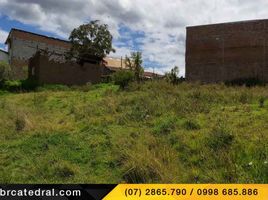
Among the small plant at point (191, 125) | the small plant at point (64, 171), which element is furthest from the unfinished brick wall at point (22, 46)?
the small plant at point (64, 171)

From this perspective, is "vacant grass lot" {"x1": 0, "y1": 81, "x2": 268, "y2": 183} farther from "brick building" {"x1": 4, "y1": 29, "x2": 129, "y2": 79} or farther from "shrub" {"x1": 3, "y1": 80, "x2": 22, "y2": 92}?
"brick building" {"x1": 4, "y1": 29, "x2": 129, "y2": 79}

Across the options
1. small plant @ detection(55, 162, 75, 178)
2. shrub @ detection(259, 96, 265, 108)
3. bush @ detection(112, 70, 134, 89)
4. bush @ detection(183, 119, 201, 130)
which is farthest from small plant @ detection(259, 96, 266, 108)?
bush @ detection(112, 70, 134, 89)

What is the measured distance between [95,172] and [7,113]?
8.44 m

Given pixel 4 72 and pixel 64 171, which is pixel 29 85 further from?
pixel 64 171

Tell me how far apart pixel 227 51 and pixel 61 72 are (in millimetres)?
14840

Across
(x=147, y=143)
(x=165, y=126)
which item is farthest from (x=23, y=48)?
(x=147, y=143)

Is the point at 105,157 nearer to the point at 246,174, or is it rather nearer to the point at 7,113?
the point at 246,174

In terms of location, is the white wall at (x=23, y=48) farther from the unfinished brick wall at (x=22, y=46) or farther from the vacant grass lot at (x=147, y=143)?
the vacant grass lot at (x=147, y=143)

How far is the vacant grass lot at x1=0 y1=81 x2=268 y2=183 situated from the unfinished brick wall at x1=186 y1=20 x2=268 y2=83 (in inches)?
951

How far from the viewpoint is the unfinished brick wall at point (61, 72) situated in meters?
38.6

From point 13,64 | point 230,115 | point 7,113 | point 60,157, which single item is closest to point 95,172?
point 60,157

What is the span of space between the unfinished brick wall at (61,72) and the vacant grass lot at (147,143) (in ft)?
77.5

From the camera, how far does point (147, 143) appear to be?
31.9ft

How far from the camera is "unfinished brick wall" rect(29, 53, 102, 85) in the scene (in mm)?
38625
